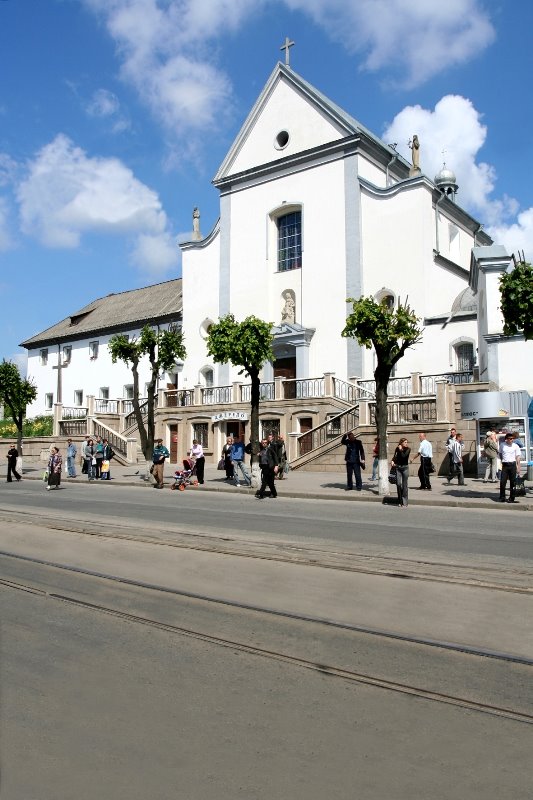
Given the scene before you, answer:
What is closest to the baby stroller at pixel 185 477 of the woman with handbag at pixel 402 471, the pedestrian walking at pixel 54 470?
the pedestrian walking at pixel 54 470

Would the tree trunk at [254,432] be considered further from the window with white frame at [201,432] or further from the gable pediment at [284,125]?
the gable pediment at [284,125]

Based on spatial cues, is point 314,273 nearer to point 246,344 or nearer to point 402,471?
point 246,344

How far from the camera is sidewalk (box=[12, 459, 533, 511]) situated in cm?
1727

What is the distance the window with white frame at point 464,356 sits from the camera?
107 ft

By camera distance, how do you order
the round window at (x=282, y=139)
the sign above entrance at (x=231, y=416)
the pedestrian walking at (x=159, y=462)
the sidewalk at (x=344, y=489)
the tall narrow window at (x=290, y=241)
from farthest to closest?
the round window at (x=282, y=139) < the tall narrow window at (x=290, y=241) < the sign above entrance at (x=231, y=416) < the pedestrian walking at (x=159, y=462) < the sidewalk at (x=344, y=489)

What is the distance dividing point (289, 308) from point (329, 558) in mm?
30172

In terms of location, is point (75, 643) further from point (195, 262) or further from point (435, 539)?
point (195, 262)

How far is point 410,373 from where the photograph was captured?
3303cm

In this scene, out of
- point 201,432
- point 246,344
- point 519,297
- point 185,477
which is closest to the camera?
point 519,297

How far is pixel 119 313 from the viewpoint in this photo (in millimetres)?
53031

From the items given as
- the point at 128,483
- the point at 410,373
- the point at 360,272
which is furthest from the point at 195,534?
the point at 360,272

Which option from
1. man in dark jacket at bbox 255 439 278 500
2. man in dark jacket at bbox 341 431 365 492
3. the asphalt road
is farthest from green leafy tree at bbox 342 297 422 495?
the asphalt road

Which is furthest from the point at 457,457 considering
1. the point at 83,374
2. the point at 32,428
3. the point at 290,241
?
the point at 83,374

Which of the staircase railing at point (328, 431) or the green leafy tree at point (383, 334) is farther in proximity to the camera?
the staircase railing at point (328, 431)
